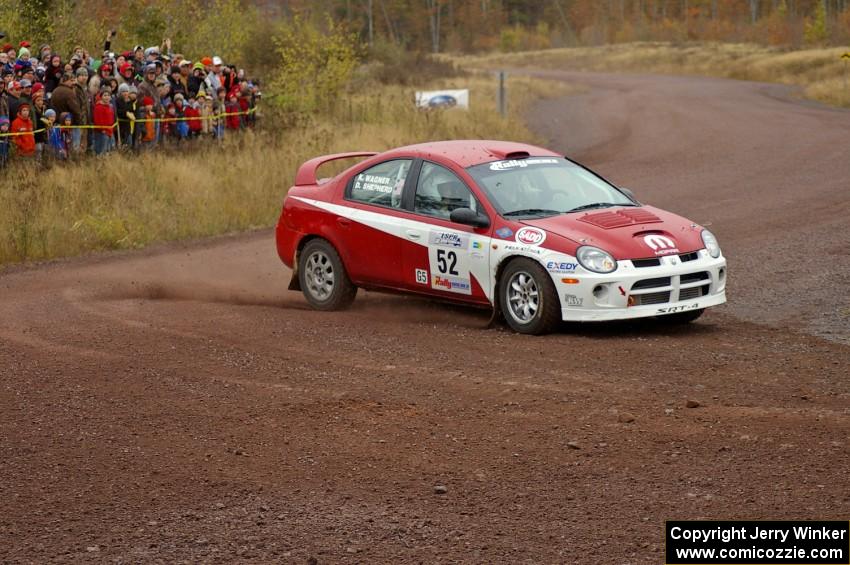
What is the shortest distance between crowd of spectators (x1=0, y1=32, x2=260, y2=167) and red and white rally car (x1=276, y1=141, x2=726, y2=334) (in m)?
7.82

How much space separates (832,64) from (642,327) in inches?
1694

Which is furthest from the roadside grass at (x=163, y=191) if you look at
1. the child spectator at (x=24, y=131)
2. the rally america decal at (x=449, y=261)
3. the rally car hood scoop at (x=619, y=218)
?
the rally car hood scoop at (x=619, y=218)

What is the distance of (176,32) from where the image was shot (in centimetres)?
2900

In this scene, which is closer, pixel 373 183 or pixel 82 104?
pixel 373 183

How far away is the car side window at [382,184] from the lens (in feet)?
37.0

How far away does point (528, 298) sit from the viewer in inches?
399

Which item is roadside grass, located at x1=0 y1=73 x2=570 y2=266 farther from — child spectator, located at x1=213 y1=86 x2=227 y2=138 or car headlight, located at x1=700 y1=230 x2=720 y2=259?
car headlight, located at x1=700 y1=230 x2=720 y2=259

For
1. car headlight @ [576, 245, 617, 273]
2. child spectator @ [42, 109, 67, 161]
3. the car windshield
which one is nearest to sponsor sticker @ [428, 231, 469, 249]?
the car windshield

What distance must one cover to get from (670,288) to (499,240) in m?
1.42

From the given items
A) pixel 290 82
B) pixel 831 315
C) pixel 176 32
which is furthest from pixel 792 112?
pixel 831 315

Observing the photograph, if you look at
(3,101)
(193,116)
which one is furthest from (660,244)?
(193,116)

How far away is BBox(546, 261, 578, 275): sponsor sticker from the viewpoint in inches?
387

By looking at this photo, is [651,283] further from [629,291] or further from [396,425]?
[396,425]

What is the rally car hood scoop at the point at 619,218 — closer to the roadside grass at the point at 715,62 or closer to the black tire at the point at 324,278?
the black tire at the point at 324,278
